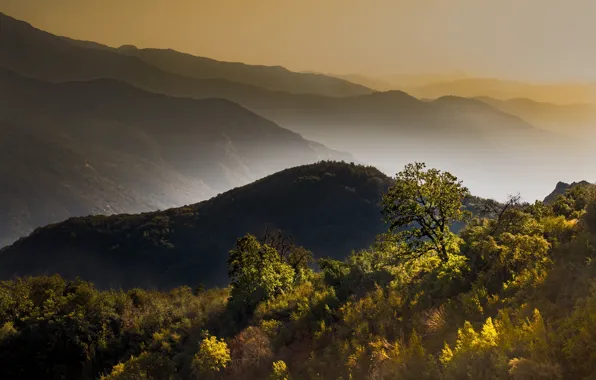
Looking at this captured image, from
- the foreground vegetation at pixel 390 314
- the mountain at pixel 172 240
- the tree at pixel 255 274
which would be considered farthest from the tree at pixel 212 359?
the mountain at pixel 172 240

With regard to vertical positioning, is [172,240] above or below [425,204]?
above

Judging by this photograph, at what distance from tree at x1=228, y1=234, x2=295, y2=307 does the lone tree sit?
7803 mm

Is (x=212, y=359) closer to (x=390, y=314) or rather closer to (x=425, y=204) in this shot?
(x=390, y=314)

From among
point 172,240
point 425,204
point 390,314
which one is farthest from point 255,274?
point 172,240

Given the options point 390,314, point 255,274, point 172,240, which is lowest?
point 390,314

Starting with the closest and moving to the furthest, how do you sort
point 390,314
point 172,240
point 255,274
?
point 390,314 < point 255,274 < point 172,240

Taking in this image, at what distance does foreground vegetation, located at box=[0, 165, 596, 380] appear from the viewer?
7418mm

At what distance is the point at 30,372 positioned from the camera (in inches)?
874

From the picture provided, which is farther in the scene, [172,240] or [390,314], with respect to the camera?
[172,240]

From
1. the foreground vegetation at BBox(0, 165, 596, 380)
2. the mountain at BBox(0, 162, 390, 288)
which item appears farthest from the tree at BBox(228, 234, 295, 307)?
the mountain at BBox(0, 162, 390, 288)

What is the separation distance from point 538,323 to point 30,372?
24.2 meters

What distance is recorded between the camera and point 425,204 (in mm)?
16969

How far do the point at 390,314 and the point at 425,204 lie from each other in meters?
5.70

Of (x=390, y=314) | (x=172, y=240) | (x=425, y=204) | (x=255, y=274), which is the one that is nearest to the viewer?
(x=390, y=314)
